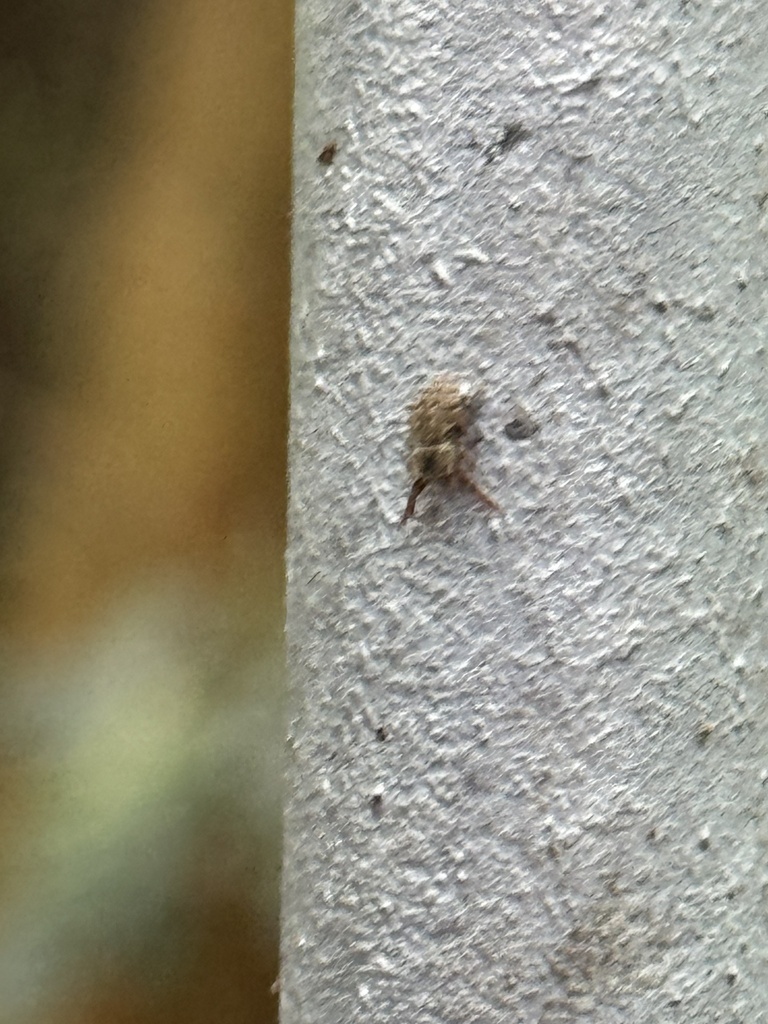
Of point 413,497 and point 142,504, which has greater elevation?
point 413,497

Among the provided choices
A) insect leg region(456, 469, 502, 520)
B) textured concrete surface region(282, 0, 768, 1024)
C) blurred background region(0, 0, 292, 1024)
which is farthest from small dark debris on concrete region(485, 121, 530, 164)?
blurred background region(0, 0, 292, 1024)

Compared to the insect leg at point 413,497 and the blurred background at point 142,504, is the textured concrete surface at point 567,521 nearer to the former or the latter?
the insect leg at point 413,497

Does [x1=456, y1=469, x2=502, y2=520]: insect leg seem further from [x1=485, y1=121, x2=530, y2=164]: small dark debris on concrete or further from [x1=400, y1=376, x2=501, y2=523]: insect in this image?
[x1=485, y1=121, x2=530, y2=164]: small dark debris on concrete

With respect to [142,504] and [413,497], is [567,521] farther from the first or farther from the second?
[142,504]

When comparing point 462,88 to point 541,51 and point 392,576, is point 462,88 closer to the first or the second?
point 541,51

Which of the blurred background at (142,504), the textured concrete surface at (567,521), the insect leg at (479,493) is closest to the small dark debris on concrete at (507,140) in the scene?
the textured concrete surface at (567,521)

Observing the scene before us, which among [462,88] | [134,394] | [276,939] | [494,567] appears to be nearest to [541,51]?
[462,88]

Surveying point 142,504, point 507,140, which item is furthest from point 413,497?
point 142,504

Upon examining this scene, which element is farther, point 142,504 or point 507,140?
point 142,504
